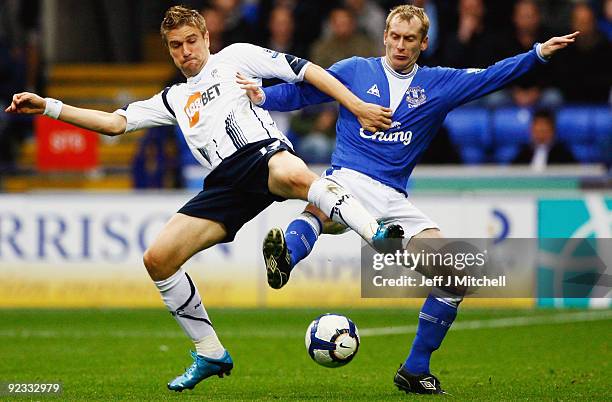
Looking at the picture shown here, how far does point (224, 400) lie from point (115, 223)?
7.35m

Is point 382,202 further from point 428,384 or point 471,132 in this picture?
point 471,132

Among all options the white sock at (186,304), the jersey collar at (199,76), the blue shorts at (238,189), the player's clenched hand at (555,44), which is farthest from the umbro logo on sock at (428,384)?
the jersey collar at (199,76)

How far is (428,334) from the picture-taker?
873 cm

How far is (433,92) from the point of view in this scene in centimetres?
873

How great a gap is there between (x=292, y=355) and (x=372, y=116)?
11.8 feet

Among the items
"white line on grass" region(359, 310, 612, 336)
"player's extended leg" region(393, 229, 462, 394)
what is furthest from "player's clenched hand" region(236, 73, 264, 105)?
"white line on grass" region(359, 310, 612, 336)

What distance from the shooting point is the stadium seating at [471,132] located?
16.4 metres

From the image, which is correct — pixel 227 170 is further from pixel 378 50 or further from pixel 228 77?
pixel 378 50

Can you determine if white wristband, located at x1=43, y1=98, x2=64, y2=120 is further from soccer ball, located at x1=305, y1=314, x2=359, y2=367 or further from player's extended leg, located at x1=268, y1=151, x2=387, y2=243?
soccer ball, located at x1=305, y1=314, x2=359, y2=367

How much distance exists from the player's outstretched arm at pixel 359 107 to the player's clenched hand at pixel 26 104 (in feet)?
6.01

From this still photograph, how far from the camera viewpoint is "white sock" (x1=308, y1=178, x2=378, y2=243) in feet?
25.6

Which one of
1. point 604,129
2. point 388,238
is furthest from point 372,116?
point 604,129

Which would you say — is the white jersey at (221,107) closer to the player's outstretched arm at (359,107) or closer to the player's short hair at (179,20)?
the player's outstretched arm at (359,107)

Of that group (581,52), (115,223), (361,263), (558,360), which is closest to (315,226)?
(558,360)
